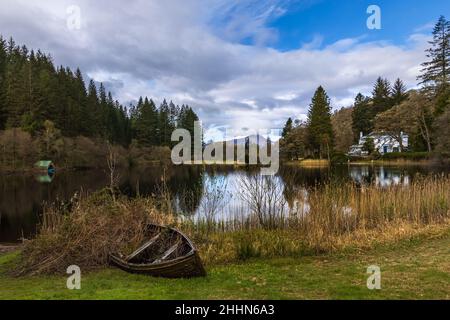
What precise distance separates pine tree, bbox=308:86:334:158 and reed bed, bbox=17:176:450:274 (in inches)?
1883

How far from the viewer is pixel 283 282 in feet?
22.3

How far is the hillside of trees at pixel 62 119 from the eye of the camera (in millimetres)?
55344

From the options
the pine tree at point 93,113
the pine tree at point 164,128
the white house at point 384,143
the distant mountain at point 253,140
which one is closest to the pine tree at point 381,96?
the white house at point 384,143

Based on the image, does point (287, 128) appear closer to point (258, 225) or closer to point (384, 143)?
point (384, 143)

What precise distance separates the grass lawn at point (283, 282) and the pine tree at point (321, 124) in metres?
54.5

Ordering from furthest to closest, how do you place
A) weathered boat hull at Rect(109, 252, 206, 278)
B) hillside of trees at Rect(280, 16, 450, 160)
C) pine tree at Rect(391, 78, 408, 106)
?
pine tree at Rect(391, 78, 408, 106)
hillside of trees at Rect(280, 16, 450, 160)
weathered boat hull at Rect(109, 252, 206, 278)

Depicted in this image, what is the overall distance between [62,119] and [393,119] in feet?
172

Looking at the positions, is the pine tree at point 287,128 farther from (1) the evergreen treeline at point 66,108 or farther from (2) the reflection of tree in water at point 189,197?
(2) the reflection of tree in water at point 189,197

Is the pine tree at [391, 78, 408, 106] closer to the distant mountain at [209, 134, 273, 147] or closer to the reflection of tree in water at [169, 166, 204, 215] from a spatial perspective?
the distant mountain at [209, 134, 273, 147]

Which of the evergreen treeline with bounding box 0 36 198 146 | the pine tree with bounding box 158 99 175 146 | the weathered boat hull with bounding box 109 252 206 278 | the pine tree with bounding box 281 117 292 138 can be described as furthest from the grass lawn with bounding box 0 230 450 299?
the pine tree with bounding box 158 99 175 146

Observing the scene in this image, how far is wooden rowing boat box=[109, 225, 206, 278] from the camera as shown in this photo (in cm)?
735

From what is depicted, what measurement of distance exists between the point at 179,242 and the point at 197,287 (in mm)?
2169
